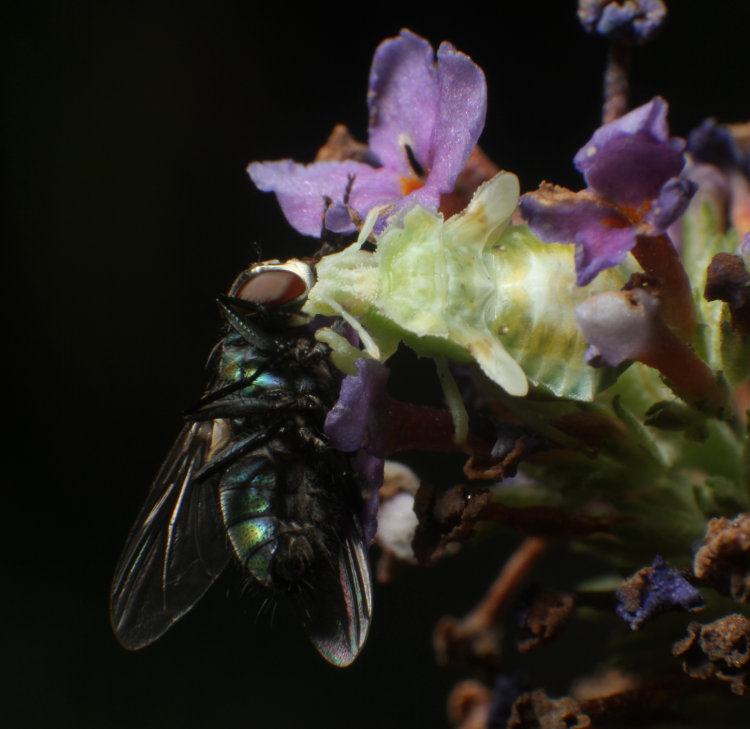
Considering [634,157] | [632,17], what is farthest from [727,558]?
[632,17]

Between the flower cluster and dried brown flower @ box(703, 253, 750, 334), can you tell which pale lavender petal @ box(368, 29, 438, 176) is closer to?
the flower cluster

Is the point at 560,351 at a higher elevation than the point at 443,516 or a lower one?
higher

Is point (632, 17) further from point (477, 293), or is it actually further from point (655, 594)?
point (655, 594)

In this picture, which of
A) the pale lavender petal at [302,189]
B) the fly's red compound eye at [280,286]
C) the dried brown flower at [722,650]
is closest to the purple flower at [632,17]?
the pale lavender petal at [302,189]

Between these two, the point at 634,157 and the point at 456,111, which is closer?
the point at 634,157

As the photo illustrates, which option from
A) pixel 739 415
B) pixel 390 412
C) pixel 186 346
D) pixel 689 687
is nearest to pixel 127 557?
pixel 390 412

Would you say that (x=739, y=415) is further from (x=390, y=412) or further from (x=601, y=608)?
(x=390, y=412)

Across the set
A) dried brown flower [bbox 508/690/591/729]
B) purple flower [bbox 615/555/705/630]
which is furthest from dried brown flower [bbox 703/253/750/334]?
dried brown flower [bbox 508/690/591/729]
